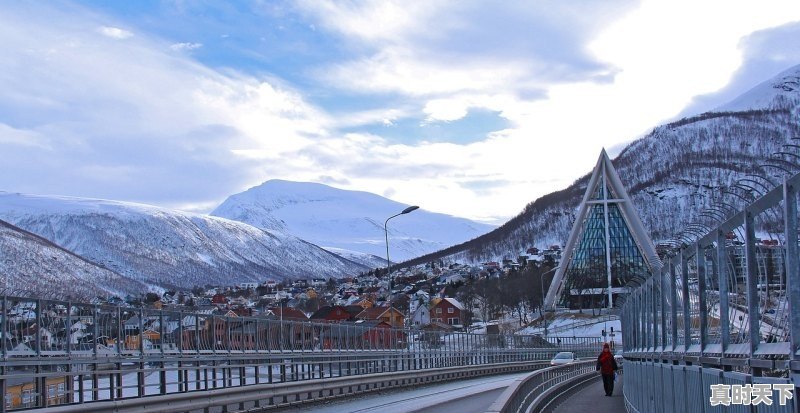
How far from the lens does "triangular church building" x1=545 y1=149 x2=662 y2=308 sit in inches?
5999

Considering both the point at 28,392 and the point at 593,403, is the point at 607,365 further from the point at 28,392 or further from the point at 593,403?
the point at 28,392

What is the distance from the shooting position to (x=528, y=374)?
23156mm

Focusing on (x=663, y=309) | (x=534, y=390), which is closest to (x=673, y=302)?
(x=663, y=309)

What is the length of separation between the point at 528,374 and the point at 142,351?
876 centimetres

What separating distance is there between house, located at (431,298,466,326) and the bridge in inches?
4662

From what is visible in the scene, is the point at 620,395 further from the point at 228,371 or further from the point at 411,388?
the point at 228,371

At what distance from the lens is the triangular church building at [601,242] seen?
5999 inches

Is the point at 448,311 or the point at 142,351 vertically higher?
the point at 142,351

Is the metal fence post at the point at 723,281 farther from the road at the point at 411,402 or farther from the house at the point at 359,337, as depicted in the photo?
the house at the point at 359,337

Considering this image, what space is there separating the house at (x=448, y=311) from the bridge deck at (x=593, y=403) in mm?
120668

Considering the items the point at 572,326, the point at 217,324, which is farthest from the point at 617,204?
the point at 217,324

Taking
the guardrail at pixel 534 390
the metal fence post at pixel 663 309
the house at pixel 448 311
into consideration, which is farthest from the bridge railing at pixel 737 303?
the house at pixel 448 311

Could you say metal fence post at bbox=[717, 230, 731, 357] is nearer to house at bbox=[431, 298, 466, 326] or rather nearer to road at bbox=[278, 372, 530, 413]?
road at bbox=[278, 372, 530, 413]

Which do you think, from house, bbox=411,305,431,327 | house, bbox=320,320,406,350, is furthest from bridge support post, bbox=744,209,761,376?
house, bbox=411,305,431,327
